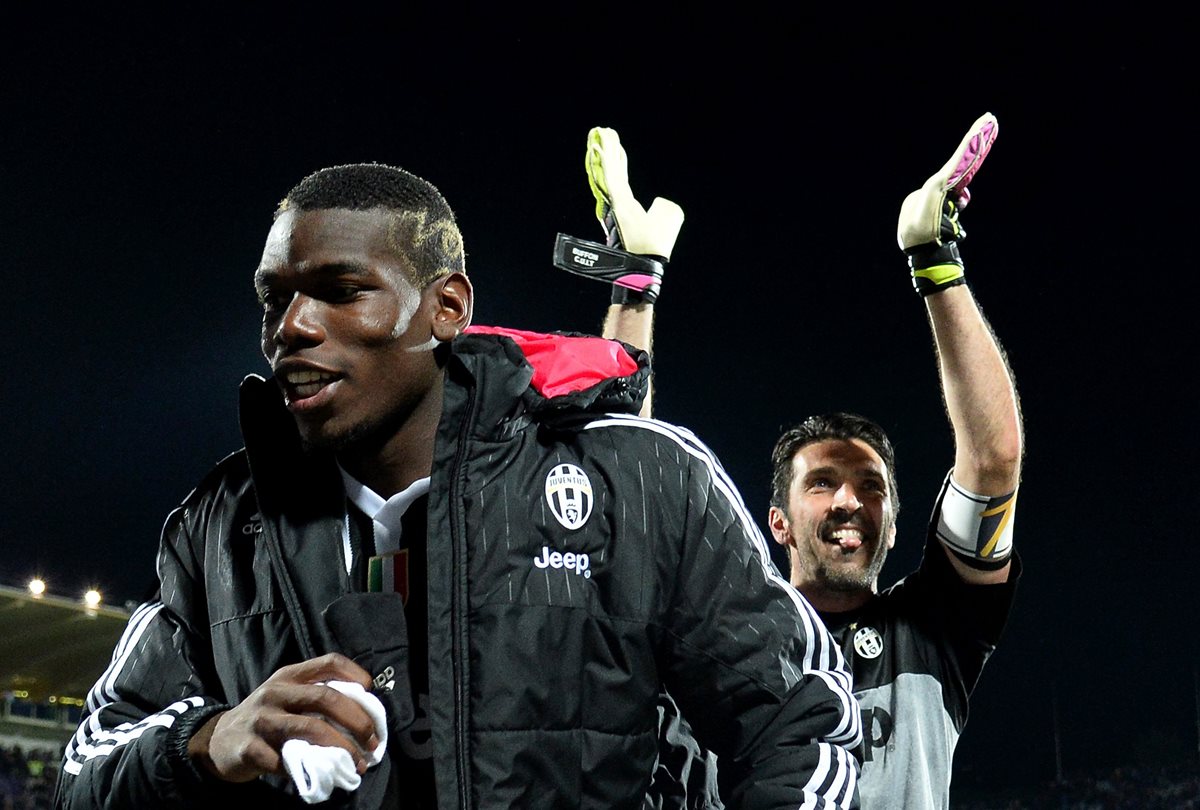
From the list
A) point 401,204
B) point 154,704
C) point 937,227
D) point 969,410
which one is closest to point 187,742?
point 154,704

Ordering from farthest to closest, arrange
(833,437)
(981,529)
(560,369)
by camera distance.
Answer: (833,437), (981,529), (560,369)

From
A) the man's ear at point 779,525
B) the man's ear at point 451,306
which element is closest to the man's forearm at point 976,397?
the man's ear at point 779,525

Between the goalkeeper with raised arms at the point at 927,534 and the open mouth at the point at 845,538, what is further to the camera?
the open mouth at the point at 845,538

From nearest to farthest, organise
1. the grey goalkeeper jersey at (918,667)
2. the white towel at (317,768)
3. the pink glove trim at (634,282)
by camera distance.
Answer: the white towel at (317,768) < the grey goalkeeper jersey at (918,667) < the pink glove trim at (634,282)

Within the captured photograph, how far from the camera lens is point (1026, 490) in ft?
77.9

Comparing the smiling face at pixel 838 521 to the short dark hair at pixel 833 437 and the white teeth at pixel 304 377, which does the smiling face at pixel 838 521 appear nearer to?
the short dark hair at pixel 833 437

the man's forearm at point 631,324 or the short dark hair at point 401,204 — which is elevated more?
the short dark hair at point 401,204

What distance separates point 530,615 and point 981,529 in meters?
1.88

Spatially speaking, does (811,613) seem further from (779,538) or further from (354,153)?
(354,153)

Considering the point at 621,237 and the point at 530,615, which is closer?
the point at 530,615

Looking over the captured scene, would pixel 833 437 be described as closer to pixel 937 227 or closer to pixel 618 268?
pixel 937 227

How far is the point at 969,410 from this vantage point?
128 inches

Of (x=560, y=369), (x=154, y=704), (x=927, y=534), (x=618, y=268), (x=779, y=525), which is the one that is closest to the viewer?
A: (x=154, y=704)

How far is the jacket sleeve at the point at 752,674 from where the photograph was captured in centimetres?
164
